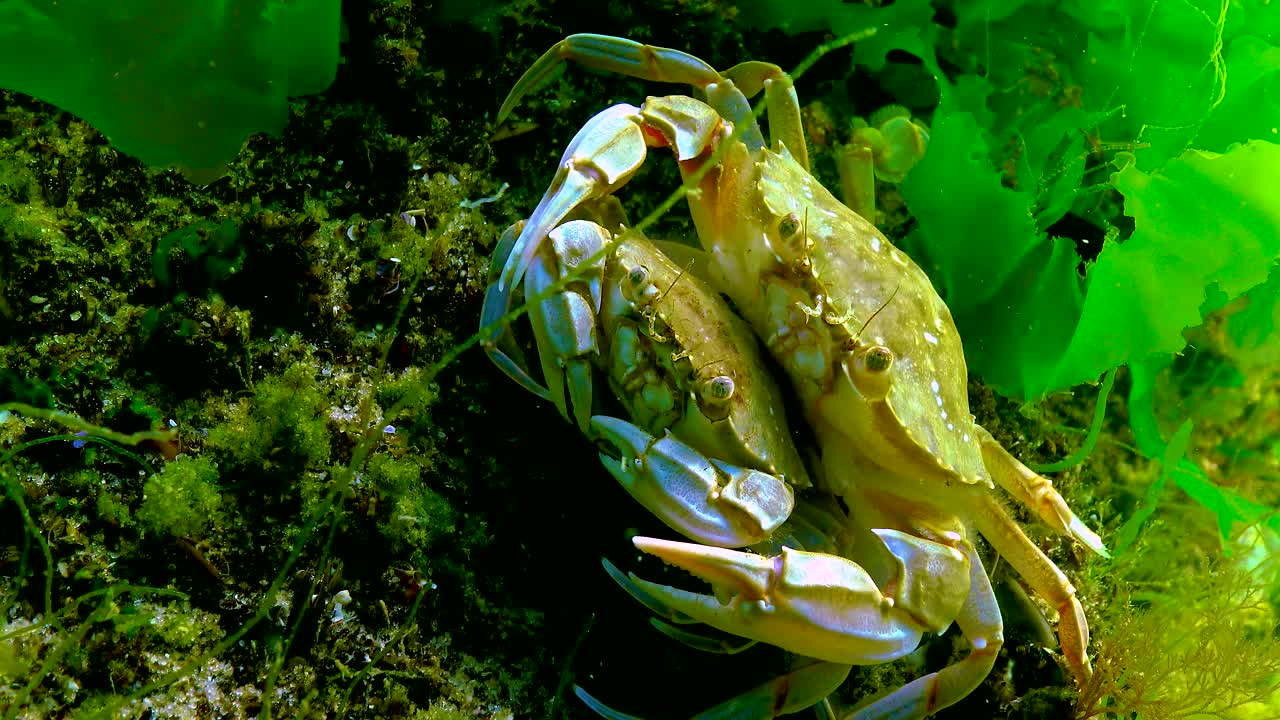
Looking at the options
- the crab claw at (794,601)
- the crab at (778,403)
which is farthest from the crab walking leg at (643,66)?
the crab claw at (794,601)

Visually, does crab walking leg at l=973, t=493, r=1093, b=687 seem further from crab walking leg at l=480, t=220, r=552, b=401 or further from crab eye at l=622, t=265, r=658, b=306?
crab walking leg at l=480, t=220, r=552, b=401

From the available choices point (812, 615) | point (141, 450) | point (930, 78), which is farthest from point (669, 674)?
point (930, 78)

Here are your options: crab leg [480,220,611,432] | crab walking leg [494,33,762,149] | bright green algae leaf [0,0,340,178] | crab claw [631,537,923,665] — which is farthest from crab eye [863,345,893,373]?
bright green algae leaf [0,0,340,178]

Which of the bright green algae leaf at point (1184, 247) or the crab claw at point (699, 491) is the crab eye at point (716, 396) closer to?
the crab claw at point (699, 491)

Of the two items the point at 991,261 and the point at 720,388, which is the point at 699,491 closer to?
the point at 720,388

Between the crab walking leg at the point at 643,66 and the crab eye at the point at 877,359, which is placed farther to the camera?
the crab walking leg at the point at 643,66

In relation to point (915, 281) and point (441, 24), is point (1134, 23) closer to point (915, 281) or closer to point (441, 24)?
point (915, 281)

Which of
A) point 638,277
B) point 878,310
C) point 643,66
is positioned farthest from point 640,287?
point 643,66
